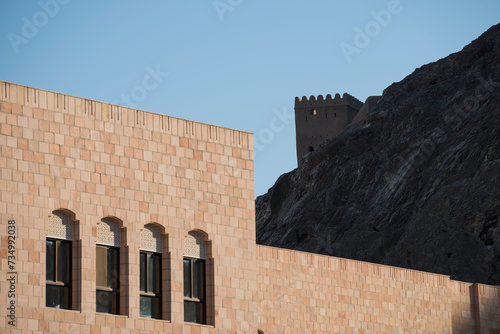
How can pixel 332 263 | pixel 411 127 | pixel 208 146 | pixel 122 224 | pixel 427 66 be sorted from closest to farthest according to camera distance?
1. pixel 122 224
2. pixel 208 146
3. pixel 332 263
4. pixel 411 127
5. pixel 427 66

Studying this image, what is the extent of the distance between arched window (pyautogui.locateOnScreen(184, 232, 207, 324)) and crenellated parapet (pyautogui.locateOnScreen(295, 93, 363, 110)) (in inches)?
2816

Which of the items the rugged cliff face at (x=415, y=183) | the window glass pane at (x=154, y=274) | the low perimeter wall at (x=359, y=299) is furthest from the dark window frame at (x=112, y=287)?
the rugged cliff face at (x=415, y=183)

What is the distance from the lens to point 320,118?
91.4 meters

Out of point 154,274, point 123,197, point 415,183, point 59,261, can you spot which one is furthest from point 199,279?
point 415,183

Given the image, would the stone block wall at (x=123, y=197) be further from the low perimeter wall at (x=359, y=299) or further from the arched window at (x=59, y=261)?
the low perimeter wall at (x=359, y=299)

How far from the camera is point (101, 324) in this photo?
1822cm

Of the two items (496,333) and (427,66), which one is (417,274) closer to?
(496,333)

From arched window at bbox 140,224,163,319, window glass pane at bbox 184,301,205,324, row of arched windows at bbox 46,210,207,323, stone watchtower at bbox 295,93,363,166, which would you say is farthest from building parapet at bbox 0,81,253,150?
stone watchtower at bbox 295,93,363,166

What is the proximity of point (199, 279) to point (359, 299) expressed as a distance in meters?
6.30

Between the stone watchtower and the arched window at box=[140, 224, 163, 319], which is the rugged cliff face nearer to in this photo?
the stone watchtower

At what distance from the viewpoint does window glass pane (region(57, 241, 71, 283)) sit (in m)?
18.0

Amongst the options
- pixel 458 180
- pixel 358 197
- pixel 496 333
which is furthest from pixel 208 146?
pixel 358 197

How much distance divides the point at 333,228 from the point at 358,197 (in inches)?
159

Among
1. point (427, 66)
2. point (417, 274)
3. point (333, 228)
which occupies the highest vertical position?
point (427, 66)
